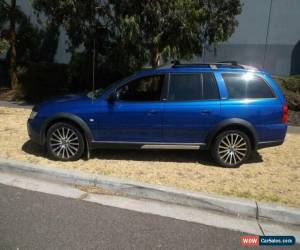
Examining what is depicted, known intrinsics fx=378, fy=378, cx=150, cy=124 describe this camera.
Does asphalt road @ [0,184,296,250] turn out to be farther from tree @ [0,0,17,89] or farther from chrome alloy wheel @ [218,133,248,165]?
tree @ [0,0,17,89]

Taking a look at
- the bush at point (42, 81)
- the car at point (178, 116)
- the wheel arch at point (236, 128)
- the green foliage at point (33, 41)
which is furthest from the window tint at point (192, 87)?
the green foliage at point (33, 41)

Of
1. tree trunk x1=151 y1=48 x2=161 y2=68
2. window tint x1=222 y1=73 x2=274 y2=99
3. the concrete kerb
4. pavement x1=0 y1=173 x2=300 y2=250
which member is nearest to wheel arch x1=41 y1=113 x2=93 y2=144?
the concrete kerb

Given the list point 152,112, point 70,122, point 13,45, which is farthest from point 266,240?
point 13,45

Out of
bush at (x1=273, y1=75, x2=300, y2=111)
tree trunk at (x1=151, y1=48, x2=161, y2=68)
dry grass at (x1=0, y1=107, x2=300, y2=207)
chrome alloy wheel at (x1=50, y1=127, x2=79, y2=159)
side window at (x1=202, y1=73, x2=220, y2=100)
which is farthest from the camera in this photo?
bush at (x1=273, y1=75, x2=300, y2=111)

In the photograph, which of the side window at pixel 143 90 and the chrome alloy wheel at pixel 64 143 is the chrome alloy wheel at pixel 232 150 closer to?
the side window at pixel 143 90

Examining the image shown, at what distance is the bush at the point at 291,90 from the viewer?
1127 centimetres

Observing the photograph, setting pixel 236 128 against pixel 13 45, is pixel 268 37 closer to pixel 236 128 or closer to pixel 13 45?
pixel 236 128

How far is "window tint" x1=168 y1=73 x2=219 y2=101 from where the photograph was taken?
6.20 meters

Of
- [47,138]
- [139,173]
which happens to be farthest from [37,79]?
[139,173]

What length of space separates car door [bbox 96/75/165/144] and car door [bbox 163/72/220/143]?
0.16 m

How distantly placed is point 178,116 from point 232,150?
1079 millimetres

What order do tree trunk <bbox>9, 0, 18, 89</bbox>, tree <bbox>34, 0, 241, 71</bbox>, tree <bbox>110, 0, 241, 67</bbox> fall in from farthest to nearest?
1. tree trunk <bbox>9, 0, 18, 89</bbox>
2. tree <bbox>34, 0, 241, 71</bbox>
3. tree <bbox>110, 0, 241, 67</bbox>

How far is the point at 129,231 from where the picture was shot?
422cm

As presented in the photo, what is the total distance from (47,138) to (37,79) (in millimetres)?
7856
